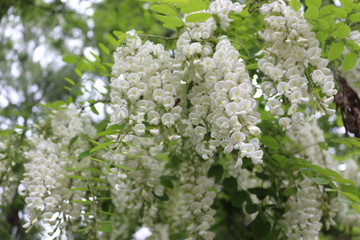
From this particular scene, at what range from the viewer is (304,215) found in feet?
6.03

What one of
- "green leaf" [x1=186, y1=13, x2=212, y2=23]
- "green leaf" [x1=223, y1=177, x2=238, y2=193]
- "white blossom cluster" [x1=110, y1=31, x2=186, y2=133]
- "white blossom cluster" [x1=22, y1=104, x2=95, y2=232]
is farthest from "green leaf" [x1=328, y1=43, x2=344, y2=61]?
"white blossom cluster" [x1=22, y1=104, x2=95, y2=232]

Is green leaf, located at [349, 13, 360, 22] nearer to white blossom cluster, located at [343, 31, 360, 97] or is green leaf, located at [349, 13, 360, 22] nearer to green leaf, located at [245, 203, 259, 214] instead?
white blossom cluster, located at [343, 31, 360, 97]

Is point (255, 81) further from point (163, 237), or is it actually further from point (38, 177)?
point (163, 237)

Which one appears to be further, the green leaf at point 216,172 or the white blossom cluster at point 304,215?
the green leaf at point 216,172

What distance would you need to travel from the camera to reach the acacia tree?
146 cm

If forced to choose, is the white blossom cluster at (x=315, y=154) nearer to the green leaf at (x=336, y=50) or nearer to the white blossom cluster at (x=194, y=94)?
the green leaf at (x=336, y=50)

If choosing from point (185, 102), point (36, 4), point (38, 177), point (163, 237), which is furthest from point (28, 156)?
point (36, 4)

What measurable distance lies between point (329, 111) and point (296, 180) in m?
0.72

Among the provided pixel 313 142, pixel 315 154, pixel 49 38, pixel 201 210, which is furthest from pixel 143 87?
pixel 49 38

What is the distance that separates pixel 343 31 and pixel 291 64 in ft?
0.96

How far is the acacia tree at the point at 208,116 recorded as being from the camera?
1.46 m

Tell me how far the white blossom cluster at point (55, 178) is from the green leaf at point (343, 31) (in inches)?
48.1

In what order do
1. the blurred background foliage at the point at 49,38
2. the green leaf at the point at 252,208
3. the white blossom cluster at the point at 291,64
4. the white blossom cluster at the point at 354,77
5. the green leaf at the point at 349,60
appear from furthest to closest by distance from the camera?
the blurred background foliage at the point at 49,38
the white blossom cluster at the point at 354,77
the green leaf at the point at 252,208
the green leaf at the point at 349,60
the white blossom cluster at the point at 291,64

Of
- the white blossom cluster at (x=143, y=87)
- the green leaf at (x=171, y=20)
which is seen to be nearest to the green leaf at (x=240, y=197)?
the white blossom cluster at (x=143, y=87)
